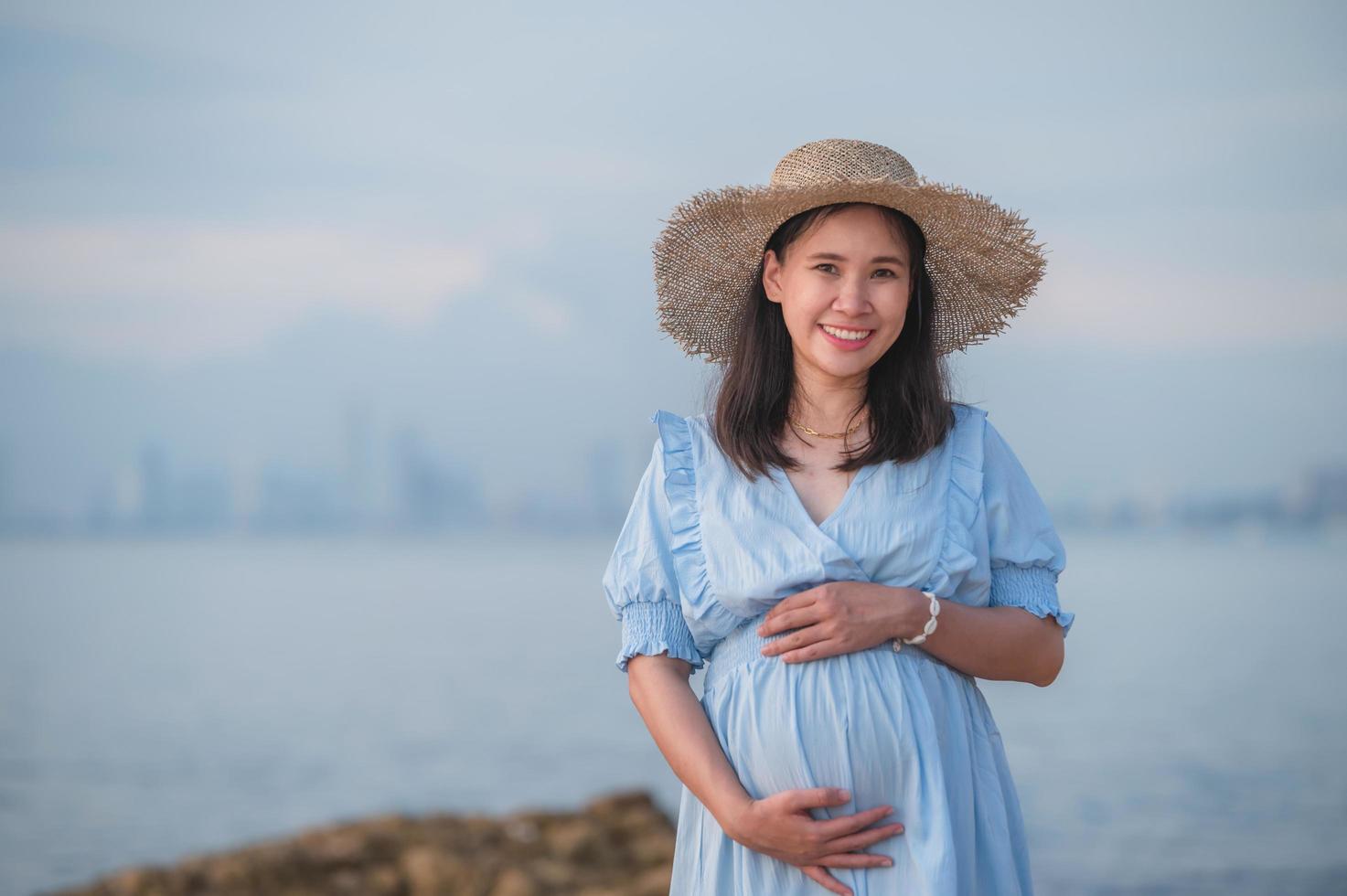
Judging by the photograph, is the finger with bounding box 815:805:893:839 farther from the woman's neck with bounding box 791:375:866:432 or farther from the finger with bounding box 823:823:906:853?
the woman's neck with bounding box 791:375:866:432

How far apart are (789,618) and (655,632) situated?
17cm

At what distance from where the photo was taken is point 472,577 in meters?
7.61

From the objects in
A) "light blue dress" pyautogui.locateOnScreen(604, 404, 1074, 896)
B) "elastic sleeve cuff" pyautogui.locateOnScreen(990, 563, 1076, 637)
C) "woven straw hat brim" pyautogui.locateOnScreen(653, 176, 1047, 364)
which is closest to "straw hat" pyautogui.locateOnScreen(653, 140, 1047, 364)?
"woven straw hat brim" pyautogui.locateOnScreen(653, 176, 1047, 364)

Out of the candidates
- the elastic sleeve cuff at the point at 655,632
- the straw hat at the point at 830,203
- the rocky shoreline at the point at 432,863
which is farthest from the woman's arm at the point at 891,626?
the rocky shoreline at the point at 432,863

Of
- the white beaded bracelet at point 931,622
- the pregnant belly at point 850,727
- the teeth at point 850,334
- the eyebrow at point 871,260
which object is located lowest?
the pregnant belly at point 850,727

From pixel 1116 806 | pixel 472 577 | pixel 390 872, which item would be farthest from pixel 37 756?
pixel 1116 806

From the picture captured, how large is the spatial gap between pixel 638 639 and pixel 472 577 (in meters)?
6.18

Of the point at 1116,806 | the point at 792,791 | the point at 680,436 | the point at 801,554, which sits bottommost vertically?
the point at 1116,806

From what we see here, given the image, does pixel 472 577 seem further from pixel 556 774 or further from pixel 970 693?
pixel 970 693

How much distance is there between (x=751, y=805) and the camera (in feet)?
4.76

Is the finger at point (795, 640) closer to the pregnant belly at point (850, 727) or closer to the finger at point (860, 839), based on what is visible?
the pregnant belly at point (850, 727)

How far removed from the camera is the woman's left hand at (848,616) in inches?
57.8

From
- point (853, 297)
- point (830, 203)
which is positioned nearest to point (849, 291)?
point (853, 297)

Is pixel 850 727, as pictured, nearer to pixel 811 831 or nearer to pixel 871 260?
pixel 811 831
